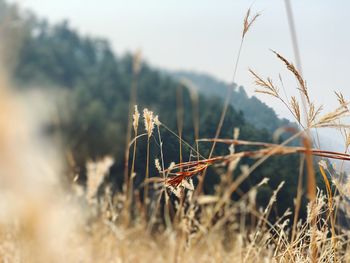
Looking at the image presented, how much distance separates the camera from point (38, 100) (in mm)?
19922

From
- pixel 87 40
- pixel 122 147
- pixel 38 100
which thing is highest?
pixel 87 40

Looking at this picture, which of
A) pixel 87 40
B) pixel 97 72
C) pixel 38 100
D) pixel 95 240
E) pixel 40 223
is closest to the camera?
pixel 40 223

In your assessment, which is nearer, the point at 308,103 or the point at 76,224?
the point at 308,103

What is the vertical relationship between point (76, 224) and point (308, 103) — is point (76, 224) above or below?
below

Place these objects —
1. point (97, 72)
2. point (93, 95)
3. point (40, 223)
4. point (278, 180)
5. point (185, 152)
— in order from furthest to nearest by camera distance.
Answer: point (97, 72) → point (93, 95) → point (278, 180) → point (185, 152) → point (40, 223)

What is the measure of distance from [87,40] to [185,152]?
84.0 feet

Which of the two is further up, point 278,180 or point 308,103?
point 308,103

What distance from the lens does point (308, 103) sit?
127 centimetres

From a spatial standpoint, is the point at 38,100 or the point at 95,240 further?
the point at 38,100

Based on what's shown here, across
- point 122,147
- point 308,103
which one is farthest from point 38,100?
point 308,103

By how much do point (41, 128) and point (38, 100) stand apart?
6.88 feet

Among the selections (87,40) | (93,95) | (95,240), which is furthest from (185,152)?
(87,40)

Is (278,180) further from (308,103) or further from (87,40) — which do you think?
(87,40)

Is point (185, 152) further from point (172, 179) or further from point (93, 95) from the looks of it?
point (93, 95)
